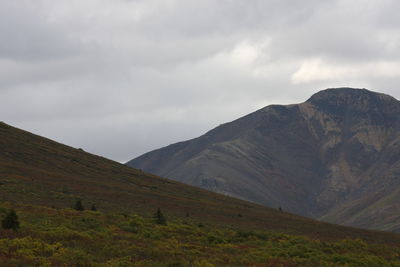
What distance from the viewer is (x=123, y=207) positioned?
58.2 m

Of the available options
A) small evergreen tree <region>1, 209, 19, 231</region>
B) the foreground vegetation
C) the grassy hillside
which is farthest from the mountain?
small evergreen tree <region>1, 209, 19, 231</region>

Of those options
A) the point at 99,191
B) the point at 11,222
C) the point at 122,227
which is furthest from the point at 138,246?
the point at 99,191

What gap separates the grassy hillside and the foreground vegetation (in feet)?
0.23

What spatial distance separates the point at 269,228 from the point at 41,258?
4175 centimetres

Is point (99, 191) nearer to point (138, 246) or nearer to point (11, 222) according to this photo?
point (11, 222)

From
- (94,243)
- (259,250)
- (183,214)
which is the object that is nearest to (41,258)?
(94,243)

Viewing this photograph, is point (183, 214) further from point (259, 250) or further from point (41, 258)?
point (41, 258)

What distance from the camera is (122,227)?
3962cm

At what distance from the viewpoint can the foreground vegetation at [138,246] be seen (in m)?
26.5

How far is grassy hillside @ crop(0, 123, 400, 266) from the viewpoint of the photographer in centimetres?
2903

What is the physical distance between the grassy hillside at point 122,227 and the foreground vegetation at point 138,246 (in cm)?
7

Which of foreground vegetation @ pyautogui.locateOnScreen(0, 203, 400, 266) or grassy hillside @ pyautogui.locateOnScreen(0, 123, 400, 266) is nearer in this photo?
foreground vegetation @ pyautogui.locateOnScreen(0, 203, 400, 266)

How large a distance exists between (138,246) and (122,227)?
788 centimetres

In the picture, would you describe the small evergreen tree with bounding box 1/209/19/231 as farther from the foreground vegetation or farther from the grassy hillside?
the grassy hillside
